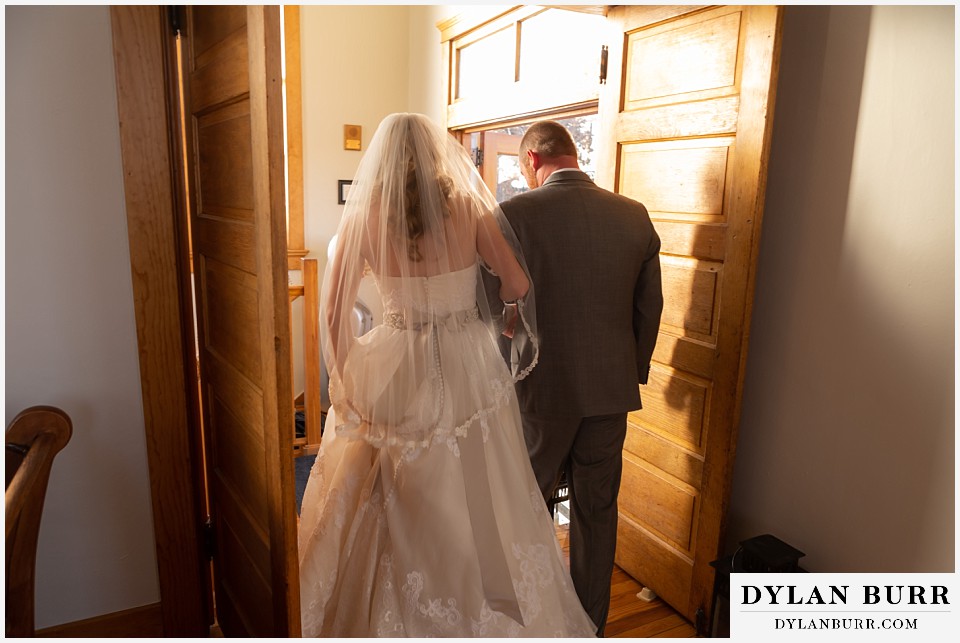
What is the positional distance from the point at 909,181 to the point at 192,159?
184 centimetres

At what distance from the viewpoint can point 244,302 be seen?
1496 millimetres

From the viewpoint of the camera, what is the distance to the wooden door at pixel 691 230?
190 centimetres

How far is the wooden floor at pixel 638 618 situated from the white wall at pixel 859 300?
427 millimetres

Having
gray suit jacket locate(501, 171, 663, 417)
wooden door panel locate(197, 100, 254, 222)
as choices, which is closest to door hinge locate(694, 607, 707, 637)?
gray suit jacket locate(501, 171, 663, 417)

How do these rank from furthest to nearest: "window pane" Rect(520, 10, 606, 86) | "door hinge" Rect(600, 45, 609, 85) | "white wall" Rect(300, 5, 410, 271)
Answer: "white wall" Rect(300, 5, 410, 271), "window pane" Rect(520, 10, 606, 86), "door hinge" Rect(600, 45, 609, 85)

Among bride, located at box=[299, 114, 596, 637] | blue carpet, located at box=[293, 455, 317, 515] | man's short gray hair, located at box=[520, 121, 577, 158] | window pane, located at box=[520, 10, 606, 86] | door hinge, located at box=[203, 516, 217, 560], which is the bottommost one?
blue carpet, located at box=[293, 455, 317, 515]

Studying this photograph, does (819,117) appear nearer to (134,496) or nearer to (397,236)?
(397,236)

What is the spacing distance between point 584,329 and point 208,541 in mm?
1322

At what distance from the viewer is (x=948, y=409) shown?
1.60 m

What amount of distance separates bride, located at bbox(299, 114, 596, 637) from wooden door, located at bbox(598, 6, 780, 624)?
0.59 metres

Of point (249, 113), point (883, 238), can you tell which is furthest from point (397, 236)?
point (883, 238)

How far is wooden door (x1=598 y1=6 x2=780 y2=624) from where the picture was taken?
6.23 ft

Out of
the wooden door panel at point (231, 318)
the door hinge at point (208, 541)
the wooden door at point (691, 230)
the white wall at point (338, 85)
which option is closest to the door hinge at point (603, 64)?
the wooden door at point (691, 230)

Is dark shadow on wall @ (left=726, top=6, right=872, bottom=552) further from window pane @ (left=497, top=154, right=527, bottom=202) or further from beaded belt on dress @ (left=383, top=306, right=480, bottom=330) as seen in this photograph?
window pane @ (left=497, top=154, right=527, bottom=202)
